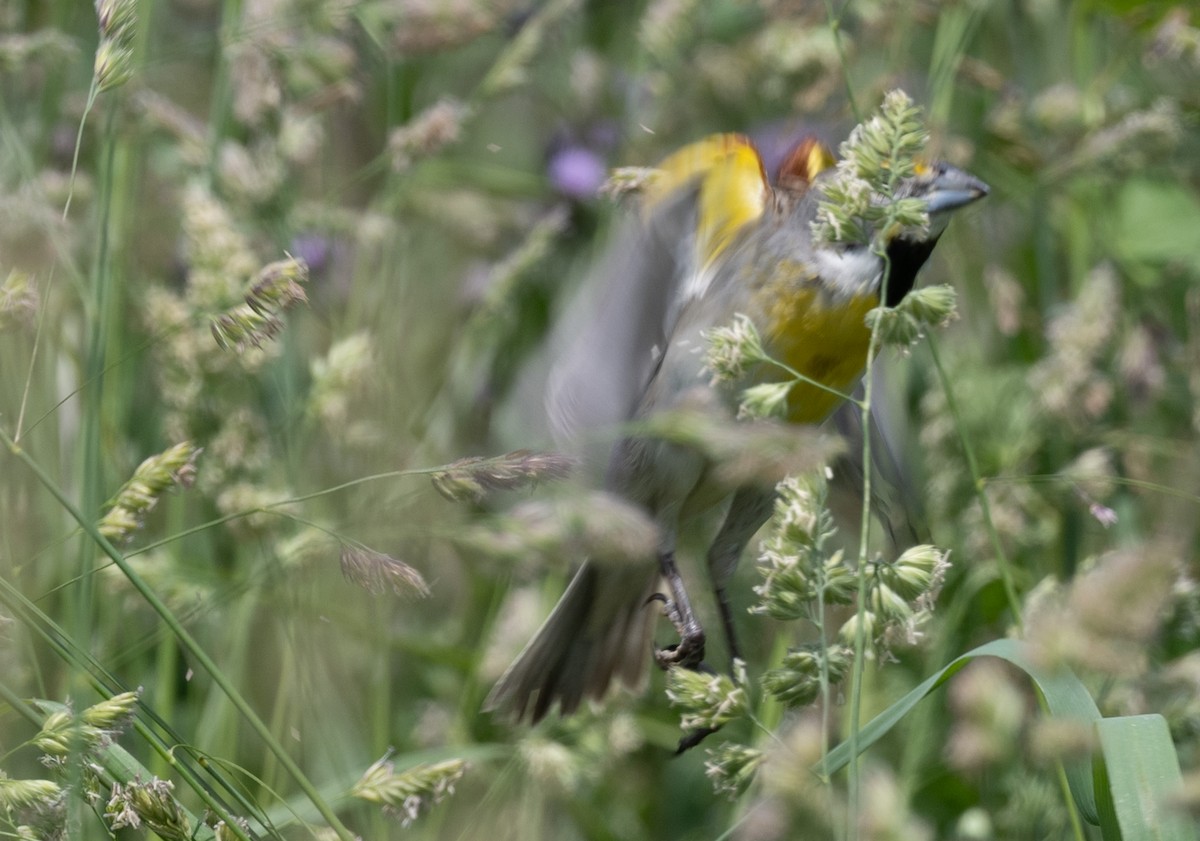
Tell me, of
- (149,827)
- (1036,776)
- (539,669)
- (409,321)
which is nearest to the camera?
(149,827)

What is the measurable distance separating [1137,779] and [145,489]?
3.00ft

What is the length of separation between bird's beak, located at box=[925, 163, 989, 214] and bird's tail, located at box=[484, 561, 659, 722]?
2.52 feet

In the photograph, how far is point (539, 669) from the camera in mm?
2271

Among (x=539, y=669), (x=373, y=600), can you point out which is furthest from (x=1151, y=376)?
(x=373, y=600)

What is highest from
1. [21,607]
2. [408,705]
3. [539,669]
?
[21,607]

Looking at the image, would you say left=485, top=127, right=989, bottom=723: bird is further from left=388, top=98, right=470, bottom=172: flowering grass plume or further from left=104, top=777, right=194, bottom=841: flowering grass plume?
left=104, top=777, right=194, bottom=841: flowering grass plume

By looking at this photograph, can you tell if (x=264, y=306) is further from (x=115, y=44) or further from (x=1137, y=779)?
(x=1137, y=779)

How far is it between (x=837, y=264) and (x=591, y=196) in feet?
4.78

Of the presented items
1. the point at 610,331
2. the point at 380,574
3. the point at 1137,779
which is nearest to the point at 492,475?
the point at 380,574

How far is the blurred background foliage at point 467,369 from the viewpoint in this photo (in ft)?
6.40

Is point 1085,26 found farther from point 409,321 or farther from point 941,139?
point 409,321

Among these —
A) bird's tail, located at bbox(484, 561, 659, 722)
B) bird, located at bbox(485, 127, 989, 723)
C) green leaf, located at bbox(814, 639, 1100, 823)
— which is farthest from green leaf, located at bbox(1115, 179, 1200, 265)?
green leaf, located at bbox(814, 639, 1100, 823)

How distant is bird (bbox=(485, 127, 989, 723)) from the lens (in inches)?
82.0

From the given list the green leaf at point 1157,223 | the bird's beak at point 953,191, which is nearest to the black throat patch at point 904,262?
the bird's beak at point 953,191
